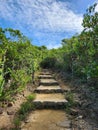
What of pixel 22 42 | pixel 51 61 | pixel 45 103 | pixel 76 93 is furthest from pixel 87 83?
pixel 51 61

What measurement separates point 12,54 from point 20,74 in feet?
2.70

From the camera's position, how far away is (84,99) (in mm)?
6656

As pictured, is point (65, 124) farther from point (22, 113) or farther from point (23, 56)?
point (23, 56)

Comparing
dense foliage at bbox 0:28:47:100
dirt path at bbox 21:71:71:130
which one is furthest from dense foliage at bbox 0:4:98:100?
dirt path at bbox 21:71:71:130

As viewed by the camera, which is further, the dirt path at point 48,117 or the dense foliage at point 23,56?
the dense foliage at point 23,56

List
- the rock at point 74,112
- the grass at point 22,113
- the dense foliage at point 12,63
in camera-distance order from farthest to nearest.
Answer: the dense foliage at point 12,63 → the rock at point 74,112 → the grass at point 22,113

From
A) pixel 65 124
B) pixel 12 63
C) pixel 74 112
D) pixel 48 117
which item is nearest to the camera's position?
pixel 65 124

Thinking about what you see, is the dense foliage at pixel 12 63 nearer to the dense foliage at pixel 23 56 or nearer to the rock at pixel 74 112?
the dense foliage at pixel 23 56

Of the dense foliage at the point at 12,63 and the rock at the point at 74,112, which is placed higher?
the dense foliage at the point at 12,63

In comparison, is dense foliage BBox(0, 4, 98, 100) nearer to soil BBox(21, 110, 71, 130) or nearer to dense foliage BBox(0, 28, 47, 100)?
dense foliage BBox(0, 28, 47, 100)

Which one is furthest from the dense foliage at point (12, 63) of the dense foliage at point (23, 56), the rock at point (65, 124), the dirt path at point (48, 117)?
the rock at point (65, 124)

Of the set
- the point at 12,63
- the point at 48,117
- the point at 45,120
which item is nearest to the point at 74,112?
the point at 48,117

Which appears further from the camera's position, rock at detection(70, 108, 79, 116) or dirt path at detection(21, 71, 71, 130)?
rock at detection(70, 108, 79, 116)

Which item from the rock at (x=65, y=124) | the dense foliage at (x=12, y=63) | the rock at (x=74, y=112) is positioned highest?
the dense foliage at (x=12, y=63)
